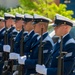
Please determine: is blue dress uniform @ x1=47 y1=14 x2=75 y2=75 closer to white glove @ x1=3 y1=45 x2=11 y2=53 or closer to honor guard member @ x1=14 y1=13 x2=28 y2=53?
honor guard member @ x1=14 y1=13 x2=28 y2=53

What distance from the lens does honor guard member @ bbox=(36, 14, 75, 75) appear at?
15.0 feet

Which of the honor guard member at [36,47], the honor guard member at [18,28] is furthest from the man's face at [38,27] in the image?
the honor guard member at [18,28]

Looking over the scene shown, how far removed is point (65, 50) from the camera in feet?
15.3

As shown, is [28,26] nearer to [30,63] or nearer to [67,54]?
[30,63]

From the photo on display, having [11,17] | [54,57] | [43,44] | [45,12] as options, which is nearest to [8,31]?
[11,17]

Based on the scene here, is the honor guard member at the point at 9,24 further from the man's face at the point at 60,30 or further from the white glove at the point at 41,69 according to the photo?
the man's face at the point at 60,30

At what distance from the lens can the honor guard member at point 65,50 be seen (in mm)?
4586

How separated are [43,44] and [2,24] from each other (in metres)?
2.51

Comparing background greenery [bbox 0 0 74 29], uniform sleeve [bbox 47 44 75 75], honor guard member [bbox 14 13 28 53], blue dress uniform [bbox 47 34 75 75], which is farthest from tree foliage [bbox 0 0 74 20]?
uniform sleeve [bbox 47 44 75 75]

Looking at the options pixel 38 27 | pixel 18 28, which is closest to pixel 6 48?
pixel 18 28

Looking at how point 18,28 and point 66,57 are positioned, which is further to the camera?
point 18,28

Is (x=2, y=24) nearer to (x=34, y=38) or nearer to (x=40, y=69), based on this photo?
(x=34, y=38)

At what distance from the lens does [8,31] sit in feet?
23.5

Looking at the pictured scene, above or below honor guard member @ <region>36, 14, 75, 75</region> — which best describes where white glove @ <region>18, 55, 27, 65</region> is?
below
